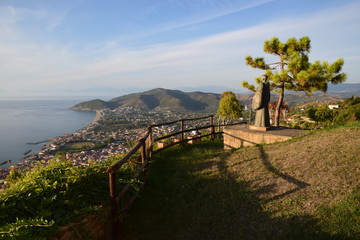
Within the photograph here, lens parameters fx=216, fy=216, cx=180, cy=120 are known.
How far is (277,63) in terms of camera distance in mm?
15758

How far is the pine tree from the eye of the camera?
522 inches

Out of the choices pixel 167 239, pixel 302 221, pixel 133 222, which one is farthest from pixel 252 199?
pixel 133 222

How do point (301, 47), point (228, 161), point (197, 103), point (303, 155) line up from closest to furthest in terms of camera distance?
point (303, 155) → point (228, 161) → point (301, 47) → point (197, 103)

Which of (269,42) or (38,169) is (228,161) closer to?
(38,169)

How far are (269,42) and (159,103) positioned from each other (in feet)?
358

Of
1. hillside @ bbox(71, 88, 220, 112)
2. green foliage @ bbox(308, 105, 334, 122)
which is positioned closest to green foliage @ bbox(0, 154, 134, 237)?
green foliage @ bbox(308, 105, 334, 122)

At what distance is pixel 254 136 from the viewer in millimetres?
10266

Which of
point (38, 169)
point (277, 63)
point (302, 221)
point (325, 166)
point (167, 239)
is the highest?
point (277, 63)

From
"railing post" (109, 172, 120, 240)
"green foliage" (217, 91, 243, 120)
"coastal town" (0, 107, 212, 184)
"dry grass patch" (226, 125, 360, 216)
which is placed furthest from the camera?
"green foliage" (217, 91, 243, 120)

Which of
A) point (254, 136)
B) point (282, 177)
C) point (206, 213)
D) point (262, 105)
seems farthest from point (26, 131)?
point (282, 177)

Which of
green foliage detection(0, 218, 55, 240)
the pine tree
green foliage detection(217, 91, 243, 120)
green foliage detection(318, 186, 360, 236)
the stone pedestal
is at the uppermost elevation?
the pine tree

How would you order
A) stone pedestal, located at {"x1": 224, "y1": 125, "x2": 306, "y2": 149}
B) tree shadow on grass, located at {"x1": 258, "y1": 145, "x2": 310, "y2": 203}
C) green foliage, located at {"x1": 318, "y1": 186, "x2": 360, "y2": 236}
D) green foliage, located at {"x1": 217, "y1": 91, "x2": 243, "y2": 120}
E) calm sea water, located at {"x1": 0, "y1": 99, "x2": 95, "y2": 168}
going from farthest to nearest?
calm sea water, located at {"x1": 0, "y1": 99, "x2": 95, "y2": 168} → green foliage, located at {"x1": 217, "y1": 91, "x2": 243, "y2": 120} → stone pedestal, located at {"x1": 224, "y1": 125, "x2": 306, "y2": 149} → tree shadow on grass, located at {"x1": 258, "y1": 145, "x2": 310, "y2": 203} → green foliage, located at {"x1": 318, "y1": 186, "x2": 360, "y2": 236}

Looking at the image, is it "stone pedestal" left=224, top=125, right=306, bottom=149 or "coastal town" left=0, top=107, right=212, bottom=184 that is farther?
"stone pedestal" left=224, top=125, right=306, bottom=149

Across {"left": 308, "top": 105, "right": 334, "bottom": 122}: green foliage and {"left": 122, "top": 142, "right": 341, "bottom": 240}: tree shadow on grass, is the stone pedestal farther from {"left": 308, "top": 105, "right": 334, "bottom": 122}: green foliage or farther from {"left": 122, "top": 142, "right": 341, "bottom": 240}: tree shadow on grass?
{"left": 308, "top": 105, "right": 334, "bottom": 122}: green foliage
